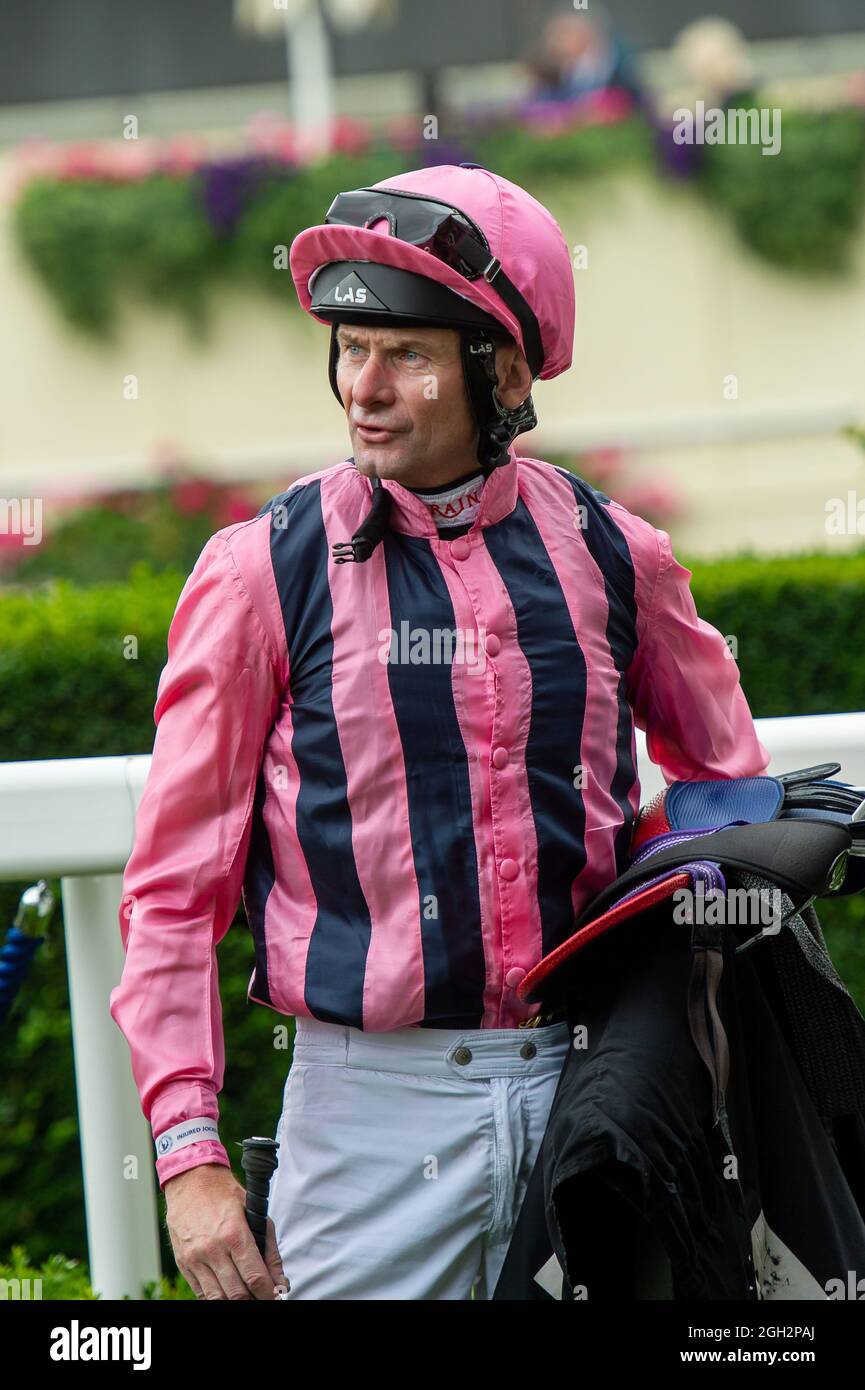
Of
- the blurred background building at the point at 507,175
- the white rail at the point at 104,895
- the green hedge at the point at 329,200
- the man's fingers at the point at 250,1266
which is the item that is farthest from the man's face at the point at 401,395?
the green hedge at the point at 329,200

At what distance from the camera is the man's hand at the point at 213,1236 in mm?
1778

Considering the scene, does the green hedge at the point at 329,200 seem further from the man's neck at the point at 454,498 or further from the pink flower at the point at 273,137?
the man's neck at the point at 454,498

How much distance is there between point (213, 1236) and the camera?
1.78 metres

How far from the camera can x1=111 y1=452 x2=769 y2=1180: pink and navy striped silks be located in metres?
1.84

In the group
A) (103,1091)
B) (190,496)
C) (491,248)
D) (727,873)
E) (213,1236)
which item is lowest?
(103,1091)

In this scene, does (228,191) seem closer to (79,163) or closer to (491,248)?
(79,163)

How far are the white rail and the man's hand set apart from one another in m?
0.78

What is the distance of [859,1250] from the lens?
1.92 meters

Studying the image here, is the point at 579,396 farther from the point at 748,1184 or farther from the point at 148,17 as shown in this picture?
the point at 748,1184

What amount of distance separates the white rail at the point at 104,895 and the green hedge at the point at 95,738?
0.30 m

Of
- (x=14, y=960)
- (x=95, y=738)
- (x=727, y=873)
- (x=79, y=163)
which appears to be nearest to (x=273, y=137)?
(x=79, y=163)

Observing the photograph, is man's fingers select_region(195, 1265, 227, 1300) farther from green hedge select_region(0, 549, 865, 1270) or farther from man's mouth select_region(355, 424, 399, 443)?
green hedge select_region(0, 549, 865, 1270)

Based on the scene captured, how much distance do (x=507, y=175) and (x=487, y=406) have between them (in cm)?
834
